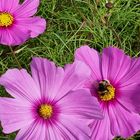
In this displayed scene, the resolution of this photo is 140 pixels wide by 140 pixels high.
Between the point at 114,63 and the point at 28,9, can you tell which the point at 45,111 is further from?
the point at 28,9

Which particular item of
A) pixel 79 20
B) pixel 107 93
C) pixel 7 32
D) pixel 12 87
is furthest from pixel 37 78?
pixel 79 20

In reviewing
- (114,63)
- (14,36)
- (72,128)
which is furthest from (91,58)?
(14,36)

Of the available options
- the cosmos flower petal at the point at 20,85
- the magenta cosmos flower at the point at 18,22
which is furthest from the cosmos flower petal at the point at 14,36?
the cosmos flower petal at the point at 20,85

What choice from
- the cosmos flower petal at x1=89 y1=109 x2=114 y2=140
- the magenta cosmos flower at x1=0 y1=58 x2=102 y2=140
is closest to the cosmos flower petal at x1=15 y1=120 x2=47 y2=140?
the magenta cosmos flower at x1=0 y1=58 x2=102 y2=140

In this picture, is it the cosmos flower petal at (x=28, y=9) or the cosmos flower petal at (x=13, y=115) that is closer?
the cosmos flower petal at (x=13, y=115)

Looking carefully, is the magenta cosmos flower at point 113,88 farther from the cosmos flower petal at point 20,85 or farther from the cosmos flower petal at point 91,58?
the cosmos flower petal at point 20,85

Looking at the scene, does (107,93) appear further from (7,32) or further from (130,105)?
(7,32)
